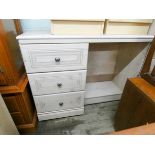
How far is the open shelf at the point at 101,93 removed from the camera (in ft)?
4.46

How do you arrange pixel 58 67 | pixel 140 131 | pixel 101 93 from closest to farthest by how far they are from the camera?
pixel 140 131
pixel 58 67
pixel 101 93

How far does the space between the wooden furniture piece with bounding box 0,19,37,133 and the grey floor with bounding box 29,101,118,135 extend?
161 mm

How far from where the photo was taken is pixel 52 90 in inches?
39.5

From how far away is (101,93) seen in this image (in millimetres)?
1396

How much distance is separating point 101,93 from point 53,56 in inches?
30.8

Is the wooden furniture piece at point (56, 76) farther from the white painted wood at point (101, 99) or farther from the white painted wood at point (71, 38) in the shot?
the white painted wood at point (101, 99)

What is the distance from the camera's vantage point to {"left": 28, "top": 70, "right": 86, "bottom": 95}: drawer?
91 cm

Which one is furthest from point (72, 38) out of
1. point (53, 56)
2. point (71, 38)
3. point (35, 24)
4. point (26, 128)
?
point (26, 128)

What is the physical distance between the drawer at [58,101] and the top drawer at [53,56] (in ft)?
0.86

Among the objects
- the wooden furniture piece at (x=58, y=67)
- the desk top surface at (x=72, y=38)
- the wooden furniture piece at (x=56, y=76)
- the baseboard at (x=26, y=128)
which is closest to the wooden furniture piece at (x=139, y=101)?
the desk top surface at (x=72, y=38)

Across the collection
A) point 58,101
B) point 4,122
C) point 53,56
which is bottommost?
point 58,101

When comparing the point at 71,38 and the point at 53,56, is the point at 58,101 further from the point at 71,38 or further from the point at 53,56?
the point at 71,38
